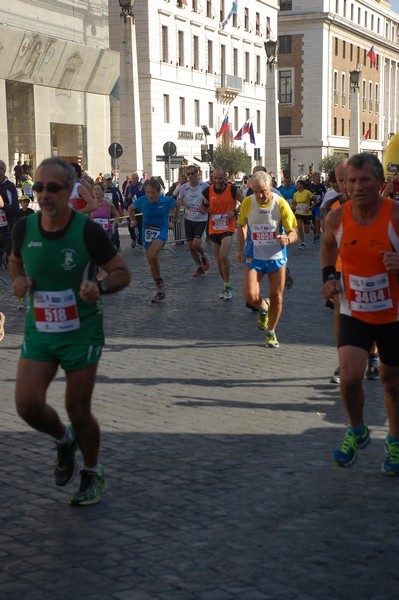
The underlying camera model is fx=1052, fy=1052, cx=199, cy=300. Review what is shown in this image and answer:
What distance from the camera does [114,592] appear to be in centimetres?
411

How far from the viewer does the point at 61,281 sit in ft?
17.1

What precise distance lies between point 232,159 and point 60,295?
5752 centimetres

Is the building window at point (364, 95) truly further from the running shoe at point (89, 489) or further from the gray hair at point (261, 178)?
the running shoe at point (89, 489)

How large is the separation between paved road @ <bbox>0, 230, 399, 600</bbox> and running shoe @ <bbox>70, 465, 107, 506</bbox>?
52 millimetres

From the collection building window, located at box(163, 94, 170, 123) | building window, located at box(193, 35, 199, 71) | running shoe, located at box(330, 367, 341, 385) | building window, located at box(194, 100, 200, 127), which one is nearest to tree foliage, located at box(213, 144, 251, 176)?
building window, located at box(194, 100, 200, 127)

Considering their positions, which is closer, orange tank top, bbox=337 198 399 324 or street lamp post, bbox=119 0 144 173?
orange tank top, bbox=337 198 399 324

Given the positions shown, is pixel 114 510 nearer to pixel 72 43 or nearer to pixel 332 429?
pixel 332 429

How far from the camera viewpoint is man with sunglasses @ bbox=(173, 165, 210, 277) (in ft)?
59.5

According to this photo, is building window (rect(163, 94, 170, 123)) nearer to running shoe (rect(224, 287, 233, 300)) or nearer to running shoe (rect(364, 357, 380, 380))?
running shoe (rect(224, 287, 233, 300))

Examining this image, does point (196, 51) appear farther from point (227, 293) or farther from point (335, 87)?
point (227, 293)

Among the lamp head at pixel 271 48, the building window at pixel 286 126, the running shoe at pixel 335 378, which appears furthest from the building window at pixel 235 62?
the running shoe at pixel 335 378

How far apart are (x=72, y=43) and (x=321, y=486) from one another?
36.6 m

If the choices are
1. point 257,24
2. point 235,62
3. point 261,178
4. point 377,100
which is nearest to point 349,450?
point 261,178

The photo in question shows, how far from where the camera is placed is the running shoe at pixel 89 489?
209 inches
